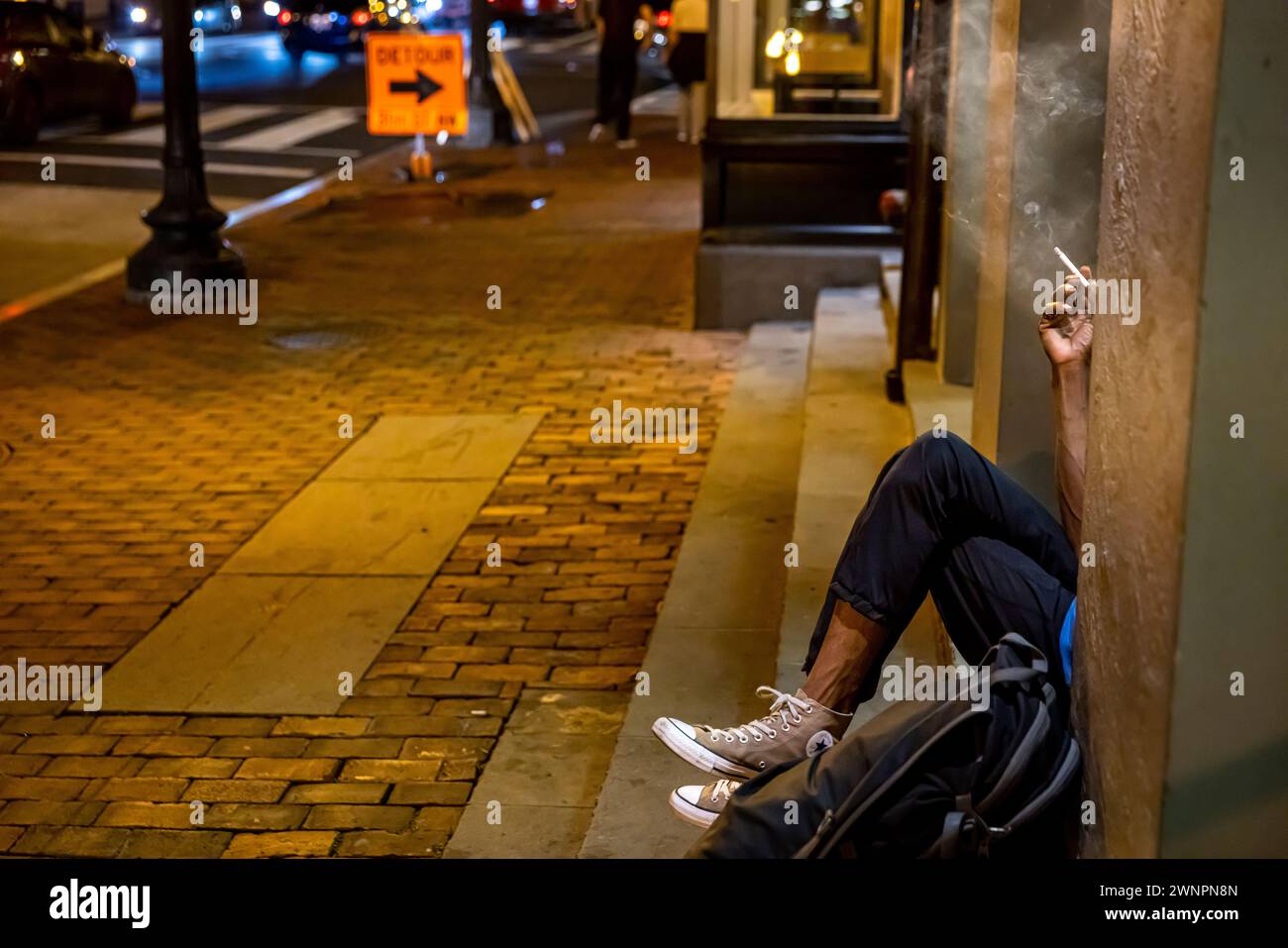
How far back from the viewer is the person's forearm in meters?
3.37

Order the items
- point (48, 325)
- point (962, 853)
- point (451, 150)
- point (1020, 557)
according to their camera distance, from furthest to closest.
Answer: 1. point (451, 150)
2. point (48, 325)
3. point (1020, 557)
4. point (962, 853)

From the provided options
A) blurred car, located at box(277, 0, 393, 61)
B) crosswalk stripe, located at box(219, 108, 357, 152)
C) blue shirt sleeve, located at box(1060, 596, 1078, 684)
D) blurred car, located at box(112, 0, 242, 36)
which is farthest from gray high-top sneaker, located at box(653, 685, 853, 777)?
blurred car, located at box(112, 0, 242, 36)

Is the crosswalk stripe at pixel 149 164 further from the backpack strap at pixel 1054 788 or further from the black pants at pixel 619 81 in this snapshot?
the backpack strap at pixel 1054 788

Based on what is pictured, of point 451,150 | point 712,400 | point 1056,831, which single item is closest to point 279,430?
point 712,400

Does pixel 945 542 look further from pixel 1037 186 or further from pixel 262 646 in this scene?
pixel 262 646

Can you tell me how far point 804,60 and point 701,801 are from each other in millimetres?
7609

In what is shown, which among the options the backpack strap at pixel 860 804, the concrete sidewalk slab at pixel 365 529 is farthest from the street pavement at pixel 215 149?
the backpack strap at pixel 860 804

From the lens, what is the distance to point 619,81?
62.6ft

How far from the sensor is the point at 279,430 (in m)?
7.50

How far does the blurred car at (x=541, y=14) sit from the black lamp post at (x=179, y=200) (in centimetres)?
3022

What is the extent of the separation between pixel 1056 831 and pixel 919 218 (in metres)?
4.63

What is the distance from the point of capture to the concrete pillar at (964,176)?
20.9 ft

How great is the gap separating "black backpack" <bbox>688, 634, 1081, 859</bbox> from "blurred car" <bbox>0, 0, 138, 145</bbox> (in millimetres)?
17309
